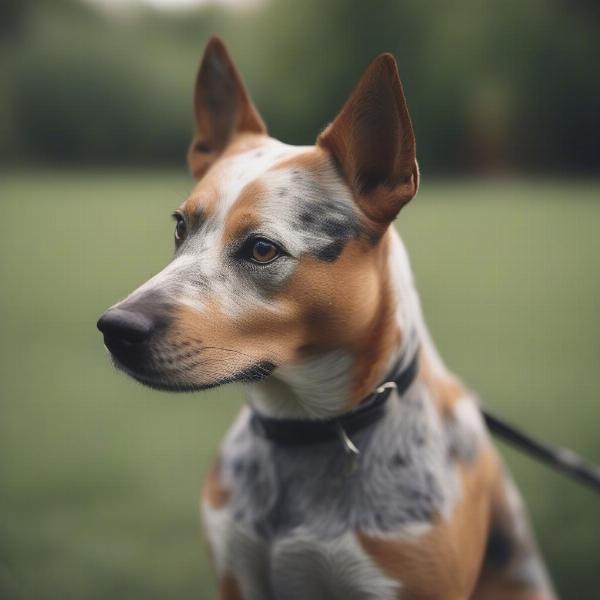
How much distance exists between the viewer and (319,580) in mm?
1870

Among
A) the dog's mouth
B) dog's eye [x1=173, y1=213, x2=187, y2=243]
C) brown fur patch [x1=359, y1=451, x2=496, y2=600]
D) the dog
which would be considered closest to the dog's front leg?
the dog

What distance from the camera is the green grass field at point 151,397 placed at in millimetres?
3357

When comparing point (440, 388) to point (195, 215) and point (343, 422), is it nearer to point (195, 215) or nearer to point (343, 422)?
point (343, 422)

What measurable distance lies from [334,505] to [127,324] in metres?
0.69

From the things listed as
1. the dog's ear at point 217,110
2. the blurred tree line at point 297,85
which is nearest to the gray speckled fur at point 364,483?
the dog's ear at point 217,110

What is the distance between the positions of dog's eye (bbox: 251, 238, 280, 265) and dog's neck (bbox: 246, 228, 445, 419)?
261 millimetres

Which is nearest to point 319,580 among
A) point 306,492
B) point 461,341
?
point 306,492

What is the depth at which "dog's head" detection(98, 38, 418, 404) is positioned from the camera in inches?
62.6

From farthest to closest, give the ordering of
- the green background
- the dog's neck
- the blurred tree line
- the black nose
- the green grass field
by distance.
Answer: the blurred tree line
the green background
the green grass field
the dog's neck
the black nose

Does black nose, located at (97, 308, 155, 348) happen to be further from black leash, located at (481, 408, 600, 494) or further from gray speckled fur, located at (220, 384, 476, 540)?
black leash, located at (481, 408, 600, 494)

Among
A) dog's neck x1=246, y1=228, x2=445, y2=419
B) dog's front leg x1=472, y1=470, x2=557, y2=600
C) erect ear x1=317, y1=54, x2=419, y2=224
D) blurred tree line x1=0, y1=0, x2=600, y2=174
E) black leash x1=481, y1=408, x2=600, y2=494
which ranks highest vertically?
erect ear x1=317, y1=54, x2=419, y2=224

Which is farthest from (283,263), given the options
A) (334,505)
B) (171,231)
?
(171,231)

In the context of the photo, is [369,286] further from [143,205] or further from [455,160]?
[455,160]

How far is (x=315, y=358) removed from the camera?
176 centimetres
